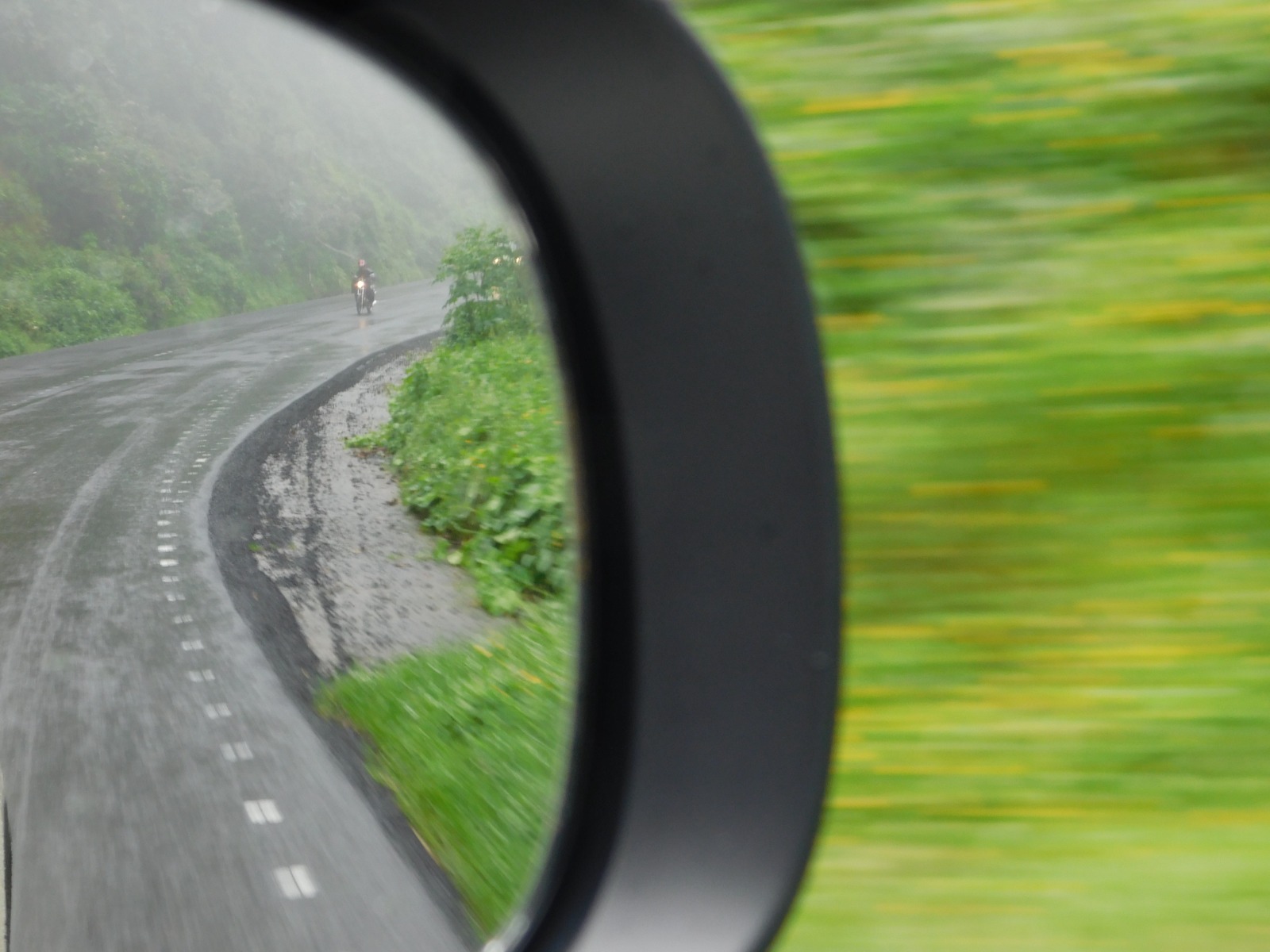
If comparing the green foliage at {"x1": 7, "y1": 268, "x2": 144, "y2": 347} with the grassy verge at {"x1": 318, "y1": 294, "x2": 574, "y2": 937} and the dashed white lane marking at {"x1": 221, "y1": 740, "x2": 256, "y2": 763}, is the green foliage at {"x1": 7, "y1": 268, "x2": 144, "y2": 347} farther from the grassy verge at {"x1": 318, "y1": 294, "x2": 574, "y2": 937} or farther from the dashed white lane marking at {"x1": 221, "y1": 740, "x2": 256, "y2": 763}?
the dashed white lane marking at {"x1": 221, "y1": 740, "x2": 256, "y2": 763}

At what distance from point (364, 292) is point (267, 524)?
538mm

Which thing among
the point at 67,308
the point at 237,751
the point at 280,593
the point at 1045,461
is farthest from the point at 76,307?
the point at 1045,461

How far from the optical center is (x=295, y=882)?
243 centimetres

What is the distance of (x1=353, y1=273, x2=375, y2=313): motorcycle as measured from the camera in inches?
80.0

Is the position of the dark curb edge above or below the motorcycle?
below

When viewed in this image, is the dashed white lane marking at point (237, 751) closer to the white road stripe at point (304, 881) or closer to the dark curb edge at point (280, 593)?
the dark curb edge at point (280, 593)

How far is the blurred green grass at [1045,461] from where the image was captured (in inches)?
107

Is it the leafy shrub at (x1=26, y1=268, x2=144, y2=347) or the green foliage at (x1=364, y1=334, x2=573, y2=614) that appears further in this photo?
the green foliage at (x1=364, y1=334, x2=573, y2=614)

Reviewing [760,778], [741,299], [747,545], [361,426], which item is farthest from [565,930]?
[361,426]

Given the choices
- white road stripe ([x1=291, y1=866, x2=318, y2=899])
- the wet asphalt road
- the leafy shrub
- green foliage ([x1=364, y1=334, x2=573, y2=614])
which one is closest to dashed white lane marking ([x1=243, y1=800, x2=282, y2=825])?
the wet asphalt road

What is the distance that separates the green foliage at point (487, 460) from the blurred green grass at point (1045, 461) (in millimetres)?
974

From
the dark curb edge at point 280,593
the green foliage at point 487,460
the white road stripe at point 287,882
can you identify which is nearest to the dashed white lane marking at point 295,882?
the white road stripe at point 287,882

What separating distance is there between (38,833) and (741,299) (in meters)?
1.87

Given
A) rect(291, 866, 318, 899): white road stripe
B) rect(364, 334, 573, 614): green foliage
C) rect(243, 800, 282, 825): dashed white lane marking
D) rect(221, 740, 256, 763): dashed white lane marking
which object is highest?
rect(364, 334, 573, 614): green foliage
